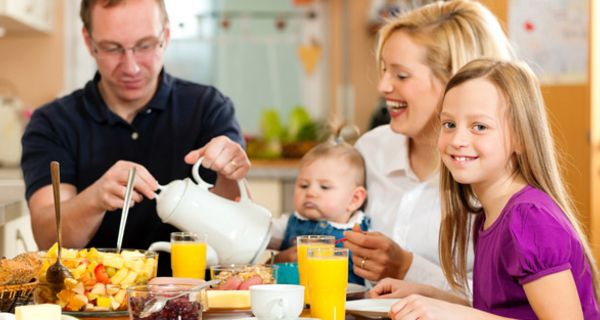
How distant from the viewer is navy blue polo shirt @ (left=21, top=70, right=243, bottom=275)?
2398 millimetres

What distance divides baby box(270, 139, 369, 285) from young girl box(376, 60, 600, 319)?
0.67m

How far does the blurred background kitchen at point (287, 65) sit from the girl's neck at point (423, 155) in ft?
6.45

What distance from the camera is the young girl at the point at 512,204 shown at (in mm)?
1516

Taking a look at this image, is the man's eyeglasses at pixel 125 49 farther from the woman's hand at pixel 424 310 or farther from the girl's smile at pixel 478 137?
the woman's hand at pixel 424 310

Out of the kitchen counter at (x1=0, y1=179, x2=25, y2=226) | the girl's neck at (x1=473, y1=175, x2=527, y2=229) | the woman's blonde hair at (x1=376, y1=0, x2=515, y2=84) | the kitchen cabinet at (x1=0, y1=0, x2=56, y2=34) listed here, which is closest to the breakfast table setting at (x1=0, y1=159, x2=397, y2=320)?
the girl's neck at (x1=473, y1=175, x2=527, y2=229)

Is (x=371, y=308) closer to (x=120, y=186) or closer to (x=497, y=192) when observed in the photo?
(x=497, y=192)

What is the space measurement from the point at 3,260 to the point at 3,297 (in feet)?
0.22

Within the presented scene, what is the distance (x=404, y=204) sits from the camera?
91.1 inches

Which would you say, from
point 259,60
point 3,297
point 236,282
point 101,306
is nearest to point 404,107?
point 236,282

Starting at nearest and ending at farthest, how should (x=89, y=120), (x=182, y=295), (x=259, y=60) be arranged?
(x=182, y=295) → (x=89, y=120) → (x=259, y=60)

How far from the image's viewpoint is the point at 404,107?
2281 millimetres

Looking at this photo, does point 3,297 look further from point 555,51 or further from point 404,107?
point 555,51

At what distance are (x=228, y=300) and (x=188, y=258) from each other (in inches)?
10.6

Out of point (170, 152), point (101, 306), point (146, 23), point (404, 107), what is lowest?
point (101, 306)
